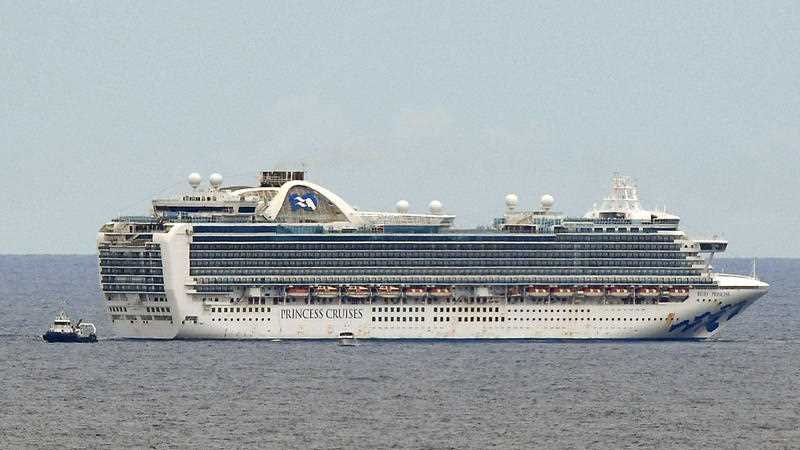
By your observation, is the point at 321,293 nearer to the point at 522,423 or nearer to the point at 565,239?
the point at 565,239

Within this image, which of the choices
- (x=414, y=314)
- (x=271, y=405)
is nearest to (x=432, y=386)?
(x=271, y=405)

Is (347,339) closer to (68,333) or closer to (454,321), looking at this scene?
(454,321)

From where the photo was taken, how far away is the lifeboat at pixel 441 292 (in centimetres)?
13125

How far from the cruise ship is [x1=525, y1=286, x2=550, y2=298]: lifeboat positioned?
0.07m

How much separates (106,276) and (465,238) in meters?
23.4

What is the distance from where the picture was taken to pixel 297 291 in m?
130

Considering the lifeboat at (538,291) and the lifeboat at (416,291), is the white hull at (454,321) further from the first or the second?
the lifeboat at (416,291)

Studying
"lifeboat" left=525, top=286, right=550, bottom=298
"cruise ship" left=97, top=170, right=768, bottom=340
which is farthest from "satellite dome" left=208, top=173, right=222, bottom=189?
"lifeboat" left=525, top=286, right=550, bottom=298

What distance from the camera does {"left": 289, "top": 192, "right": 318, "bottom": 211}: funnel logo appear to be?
133500 mm

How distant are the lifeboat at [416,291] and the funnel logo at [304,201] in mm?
8642

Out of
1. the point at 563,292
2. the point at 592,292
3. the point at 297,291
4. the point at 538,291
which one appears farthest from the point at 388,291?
the point at 592,292

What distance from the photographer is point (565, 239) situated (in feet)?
439

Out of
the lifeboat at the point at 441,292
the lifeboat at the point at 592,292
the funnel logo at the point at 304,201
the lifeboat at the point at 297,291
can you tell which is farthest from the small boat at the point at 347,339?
the lifeboat at the point at 592,292

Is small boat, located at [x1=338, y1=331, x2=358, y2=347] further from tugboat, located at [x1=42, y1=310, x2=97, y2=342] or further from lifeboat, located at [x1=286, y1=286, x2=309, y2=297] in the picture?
tugboat, located at [x1=42, y1=310, x2=97, y2=342]
